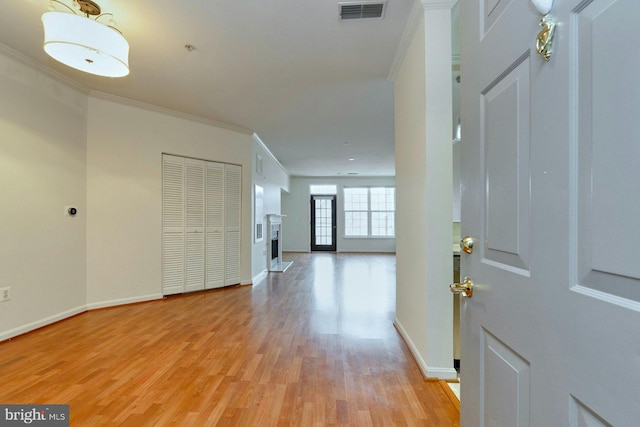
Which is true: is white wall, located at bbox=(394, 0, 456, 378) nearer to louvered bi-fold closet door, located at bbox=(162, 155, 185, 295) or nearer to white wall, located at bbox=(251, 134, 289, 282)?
louvered bi-fold closet door, located at bbox=(162, 155, 185, 295)

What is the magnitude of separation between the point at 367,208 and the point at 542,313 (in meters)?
10.0

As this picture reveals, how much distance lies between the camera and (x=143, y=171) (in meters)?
4.09

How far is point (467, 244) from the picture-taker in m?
0.97

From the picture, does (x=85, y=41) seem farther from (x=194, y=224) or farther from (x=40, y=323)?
(x=194, y=224)

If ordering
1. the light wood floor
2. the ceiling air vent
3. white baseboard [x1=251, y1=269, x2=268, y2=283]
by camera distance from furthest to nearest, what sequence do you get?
white baseboard [x1=251, y1=269, x2=268, y2=283], the ceiling air vent, the light wood floor

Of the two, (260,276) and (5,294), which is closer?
(5,294)

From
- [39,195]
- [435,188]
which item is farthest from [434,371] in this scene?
[39,195]

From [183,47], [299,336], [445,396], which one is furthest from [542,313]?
[183,47]

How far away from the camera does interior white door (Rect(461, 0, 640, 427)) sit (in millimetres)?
467

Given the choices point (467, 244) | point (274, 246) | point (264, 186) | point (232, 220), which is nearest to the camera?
point (467, 244)

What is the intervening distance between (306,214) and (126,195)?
22.9 feet

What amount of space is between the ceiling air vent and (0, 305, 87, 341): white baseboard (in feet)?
13.1

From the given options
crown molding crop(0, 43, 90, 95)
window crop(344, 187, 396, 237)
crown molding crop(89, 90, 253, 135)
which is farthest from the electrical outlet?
window crop(344, 187, 396, 237)

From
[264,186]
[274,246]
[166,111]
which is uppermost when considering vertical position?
[166,111]
